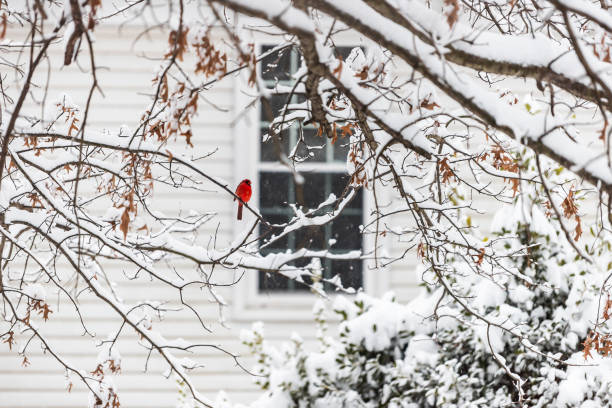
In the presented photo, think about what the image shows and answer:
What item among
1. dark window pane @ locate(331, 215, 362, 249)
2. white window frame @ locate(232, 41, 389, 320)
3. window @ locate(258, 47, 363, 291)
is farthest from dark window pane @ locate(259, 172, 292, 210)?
dark window pane @ locate(331, 215, 362, 249)

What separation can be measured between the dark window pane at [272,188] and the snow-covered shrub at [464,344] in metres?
1.85

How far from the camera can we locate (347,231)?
6164mm

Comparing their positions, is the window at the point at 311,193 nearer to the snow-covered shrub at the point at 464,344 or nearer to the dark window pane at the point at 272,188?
the dark window pane at the point at 272,188

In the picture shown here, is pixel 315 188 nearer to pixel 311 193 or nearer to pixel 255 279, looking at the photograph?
pixel 311 193

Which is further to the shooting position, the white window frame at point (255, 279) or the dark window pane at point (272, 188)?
the dark window pane at point (272, 188)

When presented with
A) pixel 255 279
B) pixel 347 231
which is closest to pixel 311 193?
pixel 347 231

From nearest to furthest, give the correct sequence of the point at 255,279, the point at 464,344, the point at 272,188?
the point at 464,344 < the point at 255,279 < the point at 272,188

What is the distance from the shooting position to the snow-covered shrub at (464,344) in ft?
12.6

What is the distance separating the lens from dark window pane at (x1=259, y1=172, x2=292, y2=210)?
6.07 m

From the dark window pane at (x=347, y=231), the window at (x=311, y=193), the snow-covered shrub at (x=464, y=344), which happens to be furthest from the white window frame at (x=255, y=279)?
the snow-covered shrub at (x=464, y=344)

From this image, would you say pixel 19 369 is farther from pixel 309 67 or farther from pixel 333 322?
pixel 309 67

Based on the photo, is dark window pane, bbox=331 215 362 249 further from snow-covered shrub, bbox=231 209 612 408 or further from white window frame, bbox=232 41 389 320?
snow-covered shrub, bbox=231 209 612 408

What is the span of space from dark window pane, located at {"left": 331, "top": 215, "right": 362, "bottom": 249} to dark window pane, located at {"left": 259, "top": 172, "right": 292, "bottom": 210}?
0.47 m

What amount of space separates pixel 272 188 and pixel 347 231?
0.68m
